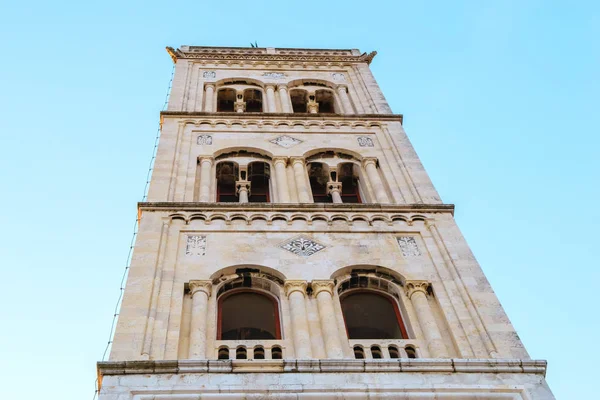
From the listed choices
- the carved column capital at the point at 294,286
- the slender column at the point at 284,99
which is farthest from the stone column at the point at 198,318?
the slender column at the point at 284,99

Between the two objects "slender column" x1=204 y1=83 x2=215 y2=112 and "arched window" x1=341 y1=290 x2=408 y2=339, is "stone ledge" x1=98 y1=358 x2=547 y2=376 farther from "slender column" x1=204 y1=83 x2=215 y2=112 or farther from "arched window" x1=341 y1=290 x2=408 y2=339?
"slender column" x1=204 y1=83 x2=215 y2=112

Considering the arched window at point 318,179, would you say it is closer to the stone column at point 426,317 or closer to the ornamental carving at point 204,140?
the ornamental carving at point 204,140

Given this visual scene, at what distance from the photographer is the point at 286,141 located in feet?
67.2

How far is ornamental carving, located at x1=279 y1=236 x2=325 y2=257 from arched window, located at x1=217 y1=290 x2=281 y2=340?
1223 millimetres

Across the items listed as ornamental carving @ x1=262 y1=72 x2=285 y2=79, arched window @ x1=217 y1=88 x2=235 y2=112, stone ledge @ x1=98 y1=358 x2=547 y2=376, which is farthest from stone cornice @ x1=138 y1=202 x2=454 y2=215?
ornamental carving @ x1=262 y1=72 x2=285 y2=79

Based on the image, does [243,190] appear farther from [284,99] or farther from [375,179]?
[284,99]

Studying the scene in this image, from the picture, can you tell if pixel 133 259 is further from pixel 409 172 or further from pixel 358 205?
pixel 409 172

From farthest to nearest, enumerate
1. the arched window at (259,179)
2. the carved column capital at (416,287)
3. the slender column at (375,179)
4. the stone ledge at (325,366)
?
the arched window at (259,179) → the slender column at (375,179) → the carved column capital at (416,287) → the stone ledge at (325,366)

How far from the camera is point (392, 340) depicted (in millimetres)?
12820

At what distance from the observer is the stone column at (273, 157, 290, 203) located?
17508 mm

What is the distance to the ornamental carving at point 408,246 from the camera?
49.8ft

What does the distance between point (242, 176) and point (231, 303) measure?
18.5 feet

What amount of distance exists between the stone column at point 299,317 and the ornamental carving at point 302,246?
1140mm

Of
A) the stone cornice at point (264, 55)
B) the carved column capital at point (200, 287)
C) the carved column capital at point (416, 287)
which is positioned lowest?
the carved column capital at point (416, 287)
